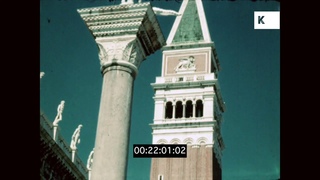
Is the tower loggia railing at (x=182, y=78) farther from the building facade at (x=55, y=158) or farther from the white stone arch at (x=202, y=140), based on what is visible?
the building facade at (x=55, y=158)

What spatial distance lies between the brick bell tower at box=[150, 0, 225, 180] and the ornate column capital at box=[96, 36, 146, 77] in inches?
1540

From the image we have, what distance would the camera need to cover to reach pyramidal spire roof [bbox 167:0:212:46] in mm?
53469

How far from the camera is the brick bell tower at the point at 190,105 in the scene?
48719 millimetres

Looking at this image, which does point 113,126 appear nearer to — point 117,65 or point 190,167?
point 117,65

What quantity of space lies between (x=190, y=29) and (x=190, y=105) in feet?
25.3

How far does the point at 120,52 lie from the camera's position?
9.27 metres

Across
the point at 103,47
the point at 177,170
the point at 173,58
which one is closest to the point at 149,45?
the point at 103,47
